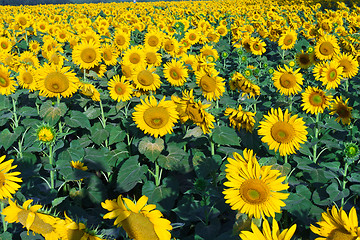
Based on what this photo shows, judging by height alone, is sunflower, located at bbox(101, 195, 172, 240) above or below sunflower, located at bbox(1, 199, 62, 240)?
above

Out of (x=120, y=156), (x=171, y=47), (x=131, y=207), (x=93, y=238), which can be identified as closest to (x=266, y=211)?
(x=131, y=207)

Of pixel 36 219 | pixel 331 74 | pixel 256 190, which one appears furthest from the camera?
pixel 331 74

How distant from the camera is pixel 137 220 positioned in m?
1.35

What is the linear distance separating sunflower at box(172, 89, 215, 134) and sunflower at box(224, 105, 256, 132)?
10.0 inches

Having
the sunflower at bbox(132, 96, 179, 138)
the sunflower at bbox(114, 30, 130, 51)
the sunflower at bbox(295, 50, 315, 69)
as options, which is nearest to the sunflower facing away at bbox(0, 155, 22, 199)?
the sunflower at bbox(132, 96, 179, 138)

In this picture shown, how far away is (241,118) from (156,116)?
2.65ft

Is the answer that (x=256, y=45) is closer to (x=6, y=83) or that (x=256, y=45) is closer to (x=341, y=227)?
(x=6, y=83)

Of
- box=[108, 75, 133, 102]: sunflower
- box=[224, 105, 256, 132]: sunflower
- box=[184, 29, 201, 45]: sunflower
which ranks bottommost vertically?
box=[224, 105, 256, 132]: sunflower

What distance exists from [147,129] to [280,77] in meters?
2.12

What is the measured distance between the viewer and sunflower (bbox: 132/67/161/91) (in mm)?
3969

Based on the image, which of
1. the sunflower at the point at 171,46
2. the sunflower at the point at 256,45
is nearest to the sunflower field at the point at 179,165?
the sunflower at the point at 171,46

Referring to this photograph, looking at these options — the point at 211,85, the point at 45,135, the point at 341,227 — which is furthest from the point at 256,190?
the point at 211,85

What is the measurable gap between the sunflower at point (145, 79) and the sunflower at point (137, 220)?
2712mm

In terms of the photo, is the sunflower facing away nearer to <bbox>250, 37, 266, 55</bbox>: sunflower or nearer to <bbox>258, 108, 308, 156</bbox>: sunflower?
<bbox>258, 108, 308, 156</bbox>: sunflower
